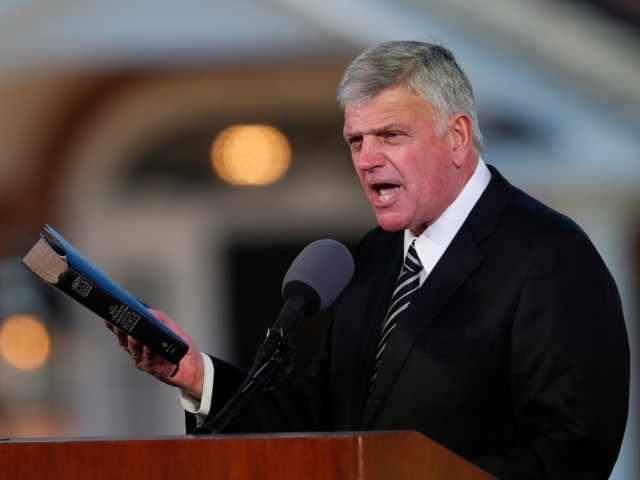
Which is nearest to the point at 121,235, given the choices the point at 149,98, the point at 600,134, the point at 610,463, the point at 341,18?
the point at 149,98

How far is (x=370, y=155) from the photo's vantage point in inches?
63.1

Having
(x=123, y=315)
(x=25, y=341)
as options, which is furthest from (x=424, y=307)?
(x=25, y=341)

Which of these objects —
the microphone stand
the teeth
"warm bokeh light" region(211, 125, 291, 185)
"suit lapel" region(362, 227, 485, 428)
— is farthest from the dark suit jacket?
"warm bokeh light" region(211, 125, 291, 185)

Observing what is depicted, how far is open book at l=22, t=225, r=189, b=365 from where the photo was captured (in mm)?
1314

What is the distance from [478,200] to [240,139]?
3.07 meters

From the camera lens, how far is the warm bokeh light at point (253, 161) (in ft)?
15.1

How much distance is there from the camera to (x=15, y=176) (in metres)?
4.63

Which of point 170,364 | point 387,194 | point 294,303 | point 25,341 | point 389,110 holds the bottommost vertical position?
point 25,341

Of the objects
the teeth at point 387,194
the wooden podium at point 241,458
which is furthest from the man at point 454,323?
the wooden podium at point 241,458

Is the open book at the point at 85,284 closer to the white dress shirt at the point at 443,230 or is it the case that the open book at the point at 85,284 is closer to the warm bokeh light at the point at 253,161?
the white dress shirt at the point at 443,230

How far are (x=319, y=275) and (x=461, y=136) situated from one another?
0.99ft

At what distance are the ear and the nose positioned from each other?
4.6 inches

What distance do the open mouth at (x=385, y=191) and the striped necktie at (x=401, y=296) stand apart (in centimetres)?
12

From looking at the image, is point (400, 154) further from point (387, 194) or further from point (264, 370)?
point (264, 370)
